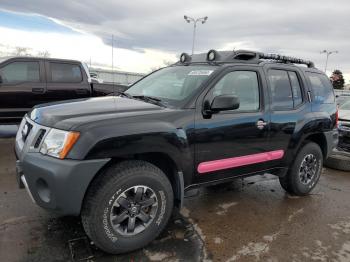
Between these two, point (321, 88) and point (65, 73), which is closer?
point (321, 88)

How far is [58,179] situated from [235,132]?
1861mm

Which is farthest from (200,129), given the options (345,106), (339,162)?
(345,106)

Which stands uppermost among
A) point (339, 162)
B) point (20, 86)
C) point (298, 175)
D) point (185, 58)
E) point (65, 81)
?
point (185, 58)

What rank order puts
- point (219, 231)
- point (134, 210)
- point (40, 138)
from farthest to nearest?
1. point (219, 231)
2. point (134, 210)
3. point (40, 138)

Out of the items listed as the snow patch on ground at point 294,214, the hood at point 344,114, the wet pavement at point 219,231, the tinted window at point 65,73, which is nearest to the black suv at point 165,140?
the wet pavement at point 219,231

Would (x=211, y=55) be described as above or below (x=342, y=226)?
above

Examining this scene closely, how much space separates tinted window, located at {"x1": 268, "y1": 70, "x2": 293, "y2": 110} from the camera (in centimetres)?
418

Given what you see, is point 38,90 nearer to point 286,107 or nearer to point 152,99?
point 152,99

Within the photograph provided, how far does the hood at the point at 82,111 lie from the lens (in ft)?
9.43

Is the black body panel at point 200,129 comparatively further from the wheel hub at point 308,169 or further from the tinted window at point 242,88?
the wheel hub at point 308,169

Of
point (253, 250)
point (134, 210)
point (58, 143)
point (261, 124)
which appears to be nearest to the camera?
point (58, 143)

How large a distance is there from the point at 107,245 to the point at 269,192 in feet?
9.08

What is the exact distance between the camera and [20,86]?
7.05 metres

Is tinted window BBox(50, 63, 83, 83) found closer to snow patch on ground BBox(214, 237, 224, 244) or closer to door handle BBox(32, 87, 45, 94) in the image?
door handle BBox(32, 87, 45, 94)
